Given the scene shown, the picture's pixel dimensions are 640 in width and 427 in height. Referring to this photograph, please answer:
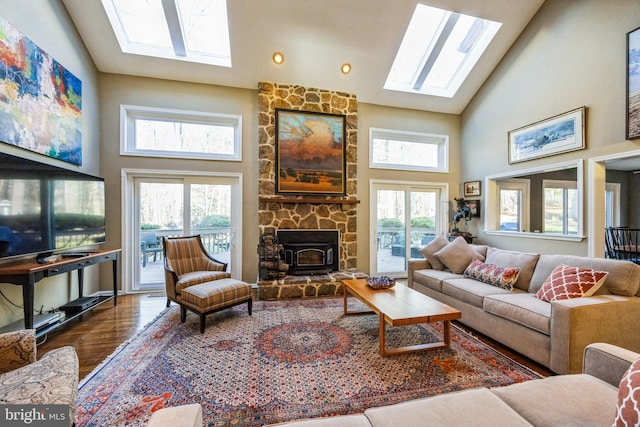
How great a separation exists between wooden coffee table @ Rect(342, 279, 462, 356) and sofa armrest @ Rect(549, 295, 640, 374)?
681 mm

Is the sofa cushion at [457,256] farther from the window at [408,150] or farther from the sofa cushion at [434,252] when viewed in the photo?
the window at [408,150]

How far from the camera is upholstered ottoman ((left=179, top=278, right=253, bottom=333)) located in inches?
107

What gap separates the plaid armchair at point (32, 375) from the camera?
3.84 feet

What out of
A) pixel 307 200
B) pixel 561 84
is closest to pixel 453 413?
pixel 307 200

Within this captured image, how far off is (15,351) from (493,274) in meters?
4.03

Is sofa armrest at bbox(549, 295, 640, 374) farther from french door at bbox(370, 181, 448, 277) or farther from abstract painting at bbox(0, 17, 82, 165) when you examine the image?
abstract painting at bbox(0, 17, 82, 165)

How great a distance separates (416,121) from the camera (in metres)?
5.29

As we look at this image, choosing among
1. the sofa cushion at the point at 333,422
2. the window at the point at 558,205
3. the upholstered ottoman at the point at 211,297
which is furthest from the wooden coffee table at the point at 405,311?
the window at the point at 558,205

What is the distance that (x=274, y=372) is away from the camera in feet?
6.65

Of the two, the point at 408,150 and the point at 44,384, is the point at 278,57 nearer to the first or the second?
the point at 408,150

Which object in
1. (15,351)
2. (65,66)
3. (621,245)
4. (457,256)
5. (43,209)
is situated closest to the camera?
(15,351)

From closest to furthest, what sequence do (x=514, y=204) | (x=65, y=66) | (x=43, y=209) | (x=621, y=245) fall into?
(x=43, y=209), (x=65, y=66), (x=621, y=245), (x=514, y=204)

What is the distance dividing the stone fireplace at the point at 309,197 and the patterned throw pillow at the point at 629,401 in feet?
11.0

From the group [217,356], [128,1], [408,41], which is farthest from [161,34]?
[217,356]
